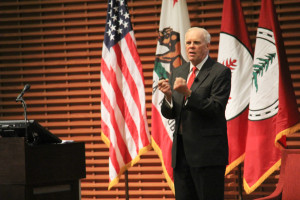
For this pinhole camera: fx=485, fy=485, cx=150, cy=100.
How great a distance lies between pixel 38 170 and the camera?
370 centimetres

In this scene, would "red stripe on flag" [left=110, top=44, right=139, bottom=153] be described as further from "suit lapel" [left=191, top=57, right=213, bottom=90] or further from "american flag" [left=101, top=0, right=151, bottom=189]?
"suit lapel" [left=191, top=57, right=213, bottom=90]

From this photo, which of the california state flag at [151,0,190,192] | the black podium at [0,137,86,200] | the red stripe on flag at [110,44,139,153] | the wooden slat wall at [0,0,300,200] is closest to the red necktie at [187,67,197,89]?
the black podium at [0,137,86,200]

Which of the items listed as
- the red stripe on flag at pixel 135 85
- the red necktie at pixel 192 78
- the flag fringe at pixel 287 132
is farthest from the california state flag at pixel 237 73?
the red necktie at pixel 192 78

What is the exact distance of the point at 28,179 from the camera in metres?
3.62

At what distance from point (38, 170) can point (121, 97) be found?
5.87 feet

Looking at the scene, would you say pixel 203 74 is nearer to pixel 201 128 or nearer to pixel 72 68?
pixel 201 128

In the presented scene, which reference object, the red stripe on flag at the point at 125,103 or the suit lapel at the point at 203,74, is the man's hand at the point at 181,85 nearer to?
the suit lapel at the point at 203,74

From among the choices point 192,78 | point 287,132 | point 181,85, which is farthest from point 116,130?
point 181,85

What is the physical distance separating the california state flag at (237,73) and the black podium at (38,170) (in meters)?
1.74

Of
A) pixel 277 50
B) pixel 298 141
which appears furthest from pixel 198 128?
pixel 298 141

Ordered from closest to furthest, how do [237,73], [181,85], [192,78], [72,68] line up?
[181,85] < [192,78] < [237,73] < [72,68]

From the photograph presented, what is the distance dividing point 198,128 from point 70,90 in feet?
11.0

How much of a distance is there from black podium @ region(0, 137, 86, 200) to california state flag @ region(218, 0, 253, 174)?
1.74 metres

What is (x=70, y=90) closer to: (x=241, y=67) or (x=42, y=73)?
(x=42, y=73)
